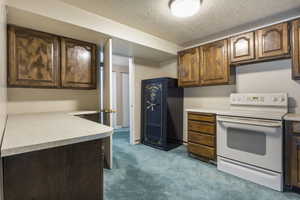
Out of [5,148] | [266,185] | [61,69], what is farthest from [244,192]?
[61,69]

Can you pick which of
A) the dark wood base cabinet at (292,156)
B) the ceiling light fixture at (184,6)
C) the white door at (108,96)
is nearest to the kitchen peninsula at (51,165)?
the white door at (108,96)

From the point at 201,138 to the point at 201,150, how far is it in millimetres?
201

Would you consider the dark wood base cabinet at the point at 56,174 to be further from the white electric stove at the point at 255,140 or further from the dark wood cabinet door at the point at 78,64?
the white electric stove at the point at 255,140

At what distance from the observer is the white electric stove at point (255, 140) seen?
1.71 metres

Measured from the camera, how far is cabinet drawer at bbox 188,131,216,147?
2314 mm

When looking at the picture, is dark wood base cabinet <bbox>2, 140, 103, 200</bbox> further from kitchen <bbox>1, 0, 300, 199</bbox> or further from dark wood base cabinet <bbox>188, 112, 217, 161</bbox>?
dark wood base cabinet <bbox>188, 112, 217, 161</bbox>

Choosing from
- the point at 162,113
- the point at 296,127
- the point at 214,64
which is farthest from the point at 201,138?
the point at 214,64

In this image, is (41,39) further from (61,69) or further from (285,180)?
(285,180)

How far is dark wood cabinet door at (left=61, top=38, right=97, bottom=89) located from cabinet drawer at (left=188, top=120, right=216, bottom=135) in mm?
1855

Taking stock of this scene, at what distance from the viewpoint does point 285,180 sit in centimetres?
167

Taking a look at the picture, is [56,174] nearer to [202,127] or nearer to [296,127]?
[202,127]

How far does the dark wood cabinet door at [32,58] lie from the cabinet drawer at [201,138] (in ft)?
7.68

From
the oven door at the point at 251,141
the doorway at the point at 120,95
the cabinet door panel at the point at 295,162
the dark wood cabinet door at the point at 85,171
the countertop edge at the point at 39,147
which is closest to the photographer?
the countertop edge at the point at 39,147

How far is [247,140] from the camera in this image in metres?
1.94
